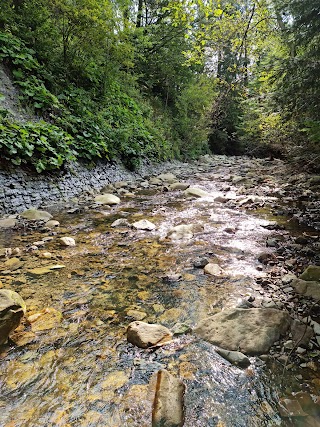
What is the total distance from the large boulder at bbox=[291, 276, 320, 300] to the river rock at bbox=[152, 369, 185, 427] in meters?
1.51

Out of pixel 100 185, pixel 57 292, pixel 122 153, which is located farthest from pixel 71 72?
pixel 57 292

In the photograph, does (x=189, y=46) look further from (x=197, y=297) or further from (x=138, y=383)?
(x=138, y=383)

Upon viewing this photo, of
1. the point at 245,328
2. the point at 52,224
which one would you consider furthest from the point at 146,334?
the point at 52,224

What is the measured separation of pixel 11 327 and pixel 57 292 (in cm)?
66

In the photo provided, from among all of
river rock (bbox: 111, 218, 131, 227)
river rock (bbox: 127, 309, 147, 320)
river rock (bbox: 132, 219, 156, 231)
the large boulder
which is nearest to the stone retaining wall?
river rock (bbox: 111, 218, 131, 227)

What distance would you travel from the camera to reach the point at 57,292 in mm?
2564

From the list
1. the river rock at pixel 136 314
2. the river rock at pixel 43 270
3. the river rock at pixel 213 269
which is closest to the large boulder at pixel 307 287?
the river rock at pixel 213 269

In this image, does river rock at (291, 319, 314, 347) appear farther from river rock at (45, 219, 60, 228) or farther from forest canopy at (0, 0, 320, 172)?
river rock at (45, 219, 60, 228)

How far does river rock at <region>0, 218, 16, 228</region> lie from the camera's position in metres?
4.20

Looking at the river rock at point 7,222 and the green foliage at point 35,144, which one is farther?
the green foliage at point 35,144

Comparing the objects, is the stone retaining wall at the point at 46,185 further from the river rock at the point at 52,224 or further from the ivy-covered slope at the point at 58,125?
the river rock at the point at 52,224

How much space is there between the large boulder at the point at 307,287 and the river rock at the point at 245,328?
0.48 meters

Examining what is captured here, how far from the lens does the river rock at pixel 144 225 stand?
4457 mm

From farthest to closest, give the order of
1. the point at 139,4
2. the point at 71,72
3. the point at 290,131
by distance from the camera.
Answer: the point at 139,4, the point at 71,72, the point at 290,131
